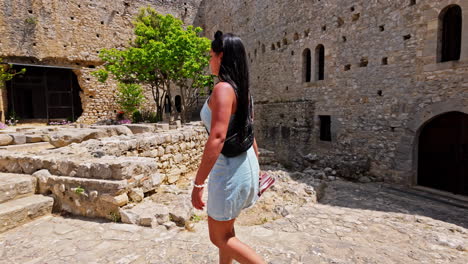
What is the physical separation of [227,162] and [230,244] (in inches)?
23.4

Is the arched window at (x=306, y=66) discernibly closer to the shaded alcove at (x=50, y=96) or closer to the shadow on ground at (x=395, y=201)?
the shadow on ground at (x=395, y=201)

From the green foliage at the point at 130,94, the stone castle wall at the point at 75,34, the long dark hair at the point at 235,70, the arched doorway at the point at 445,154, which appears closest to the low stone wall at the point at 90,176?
the long dark hair at the point at 235,70

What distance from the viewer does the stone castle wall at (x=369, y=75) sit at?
696 cm

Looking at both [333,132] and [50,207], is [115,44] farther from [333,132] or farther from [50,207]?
[50,207]

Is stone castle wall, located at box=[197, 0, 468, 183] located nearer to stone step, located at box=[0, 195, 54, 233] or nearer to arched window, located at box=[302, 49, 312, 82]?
arched window, located at box=[302, 49, 312, 82]

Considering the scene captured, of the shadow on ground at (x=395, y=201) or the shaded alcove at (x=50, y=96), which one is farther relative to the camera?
the shaded alcove at (x=50, y=96)

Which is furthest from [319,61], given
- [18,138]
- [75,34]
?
[75,34]

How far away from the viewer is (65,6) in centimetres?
1606

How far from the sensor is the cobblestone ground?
247 cm

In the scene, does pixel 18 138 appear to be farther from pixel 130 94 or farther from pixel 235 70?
pixel 130 94

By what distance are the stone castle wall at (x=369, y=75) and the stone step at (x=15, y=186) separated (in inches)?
365

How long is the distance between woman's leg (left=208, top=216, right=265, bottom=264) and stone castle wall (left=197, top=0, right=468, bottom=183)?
7.51 metres

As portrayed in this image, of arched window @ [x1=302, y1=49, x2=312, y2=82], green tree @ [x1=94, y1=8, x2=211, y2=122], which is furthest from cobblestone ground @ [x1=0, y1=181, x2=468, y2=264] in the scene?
green tree @ [x1=94, y1=8, x2=211, y2=122]

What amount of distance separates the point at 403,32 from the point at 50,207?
9.71 meters
